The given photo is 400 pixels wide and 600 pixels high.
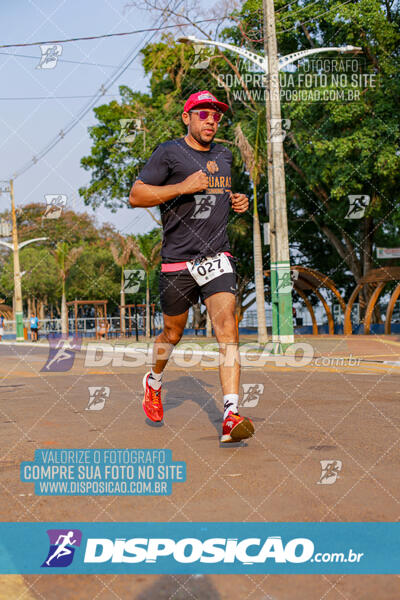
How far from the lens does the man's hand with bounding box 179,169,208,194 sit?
189 inches

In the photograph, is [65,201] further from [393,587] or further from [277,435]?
[393,587]

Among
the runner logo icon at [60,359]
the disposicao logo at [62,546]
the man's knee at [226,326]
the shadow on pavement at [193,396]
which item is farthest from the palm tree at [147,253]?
the disposicao logo at [62,546]

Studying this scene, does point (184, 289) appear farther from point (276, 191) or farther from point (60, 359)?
point (276, 191)

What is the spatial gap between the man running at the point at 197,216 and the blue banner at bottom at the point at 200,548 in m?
2.09

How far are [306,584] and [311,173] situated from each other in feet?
80.9

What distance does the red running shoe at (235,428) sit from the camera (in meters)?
4.46

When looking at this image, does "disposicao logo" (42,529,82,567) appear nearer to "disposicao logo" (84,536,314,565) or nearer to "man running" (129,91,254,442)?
"disposicao logo" (84,536,314,565)

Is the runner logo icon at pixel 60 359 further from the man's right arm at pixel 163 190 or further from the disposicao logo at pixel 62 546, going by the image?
the disposicao logo at pixel 62 546

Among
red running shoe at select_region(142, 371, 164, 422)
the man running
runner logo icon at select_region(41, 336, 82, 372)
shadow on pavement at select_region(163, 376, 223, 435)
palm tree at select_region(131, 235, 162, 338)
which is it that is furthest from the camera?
palm tree at select_region(131, 235, 162, 338)

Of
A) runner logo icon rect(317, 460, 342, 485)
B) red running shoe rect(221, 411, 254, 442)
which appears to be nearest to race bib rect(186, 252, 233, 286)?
red running shoe rect(221, 411, 254, 442)

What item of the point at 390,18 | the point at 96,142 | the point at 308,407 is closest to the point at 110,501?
the point at 308,407

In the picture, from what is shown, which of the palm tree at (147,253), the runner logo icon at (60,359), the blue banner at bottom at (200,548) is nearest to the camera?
the blue banner at bottom at (200,548)

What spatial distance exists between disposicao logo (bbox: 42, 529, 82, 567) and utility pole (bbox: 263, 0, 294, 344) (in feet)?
46.3

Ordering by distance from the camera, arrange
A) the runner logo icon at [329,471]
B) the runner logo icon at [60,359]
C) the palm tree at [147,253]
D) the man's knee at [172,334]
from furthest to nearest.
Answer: the palm tree at [147,253] → the runner logo icon at [60,359] → the man's knee at [172,334] → the runner logo icon at [329,471]
